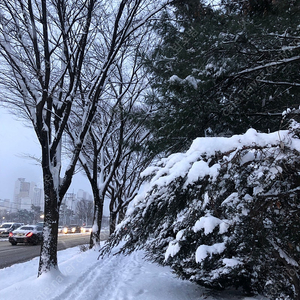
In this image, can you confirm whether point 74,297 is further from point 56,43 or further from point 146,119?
point 56,43

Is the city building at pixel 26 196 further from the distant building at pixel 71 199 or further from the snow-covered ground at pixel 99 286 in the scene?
the snow-covered ground at pixel 99 286

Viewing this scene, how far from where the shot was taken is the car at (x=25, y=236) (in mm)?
17750

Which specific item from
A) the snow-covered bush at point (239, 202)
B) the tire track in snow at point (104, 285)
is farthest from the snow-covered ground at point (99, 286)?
the snow-covered bush at point (239, 202)

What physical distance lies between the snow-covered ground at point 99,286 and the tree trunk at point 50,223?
37 cm

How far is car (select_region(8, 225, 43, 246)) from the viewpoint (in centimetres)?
1775

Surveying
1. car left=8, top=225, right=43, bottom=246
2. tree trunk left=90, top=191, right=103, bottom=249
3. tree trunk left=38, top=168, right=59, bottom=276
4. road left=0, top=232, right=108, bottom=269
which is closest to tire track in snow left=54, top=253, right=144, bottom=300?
tree trunk left=38, top=168, right=59, bottom=276

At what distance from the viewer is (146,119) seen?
7.94m

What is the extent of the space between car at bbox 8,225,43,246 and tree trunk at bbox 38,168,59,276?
1252 cm

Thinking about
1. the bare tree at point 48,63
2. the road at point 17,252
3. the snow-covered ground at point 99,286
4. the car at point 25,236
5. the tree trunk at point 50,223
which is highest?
the bare tree at point 48,63

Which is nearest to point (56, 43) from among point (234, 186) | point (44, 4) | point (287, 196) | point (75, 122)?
point (44, 4)

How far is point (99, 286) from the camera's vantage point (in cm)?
590

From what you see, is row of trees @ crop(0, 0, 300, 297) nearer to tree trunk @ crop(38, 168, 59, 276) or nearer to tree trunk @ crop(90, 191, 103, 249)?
tree trunk @ crop(38, 168, 59, 276)

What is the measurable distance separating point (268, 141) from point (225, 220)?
1.28 meters

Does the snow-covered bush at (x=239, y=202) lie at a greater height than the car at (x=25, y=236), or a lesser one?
greater
